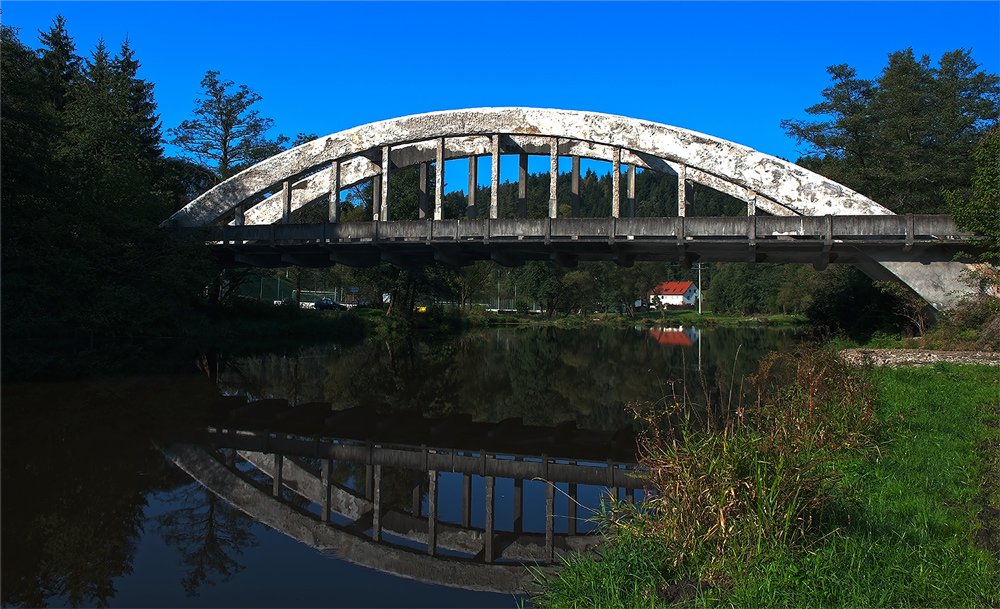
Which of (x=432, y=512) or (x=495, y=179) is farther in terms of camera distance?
(x=495, y=179)

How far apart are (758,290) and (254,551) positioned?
278 ft

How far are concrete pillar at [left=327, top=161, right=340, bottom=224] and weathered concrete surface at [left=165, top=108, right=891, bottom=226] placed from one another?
82cm

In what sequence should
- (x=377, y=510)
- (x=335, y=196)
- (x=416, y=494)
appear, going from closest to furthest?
(x=377, y=510) < (x=416, y=494) < (x=335, y=196)

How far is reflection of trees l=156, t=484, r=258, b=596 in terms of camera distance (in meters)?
5.50

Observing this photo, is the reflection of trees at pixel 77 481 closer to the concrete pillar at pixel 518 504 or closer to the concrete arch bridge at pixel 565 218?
the concrete pillar at pixel 518 504

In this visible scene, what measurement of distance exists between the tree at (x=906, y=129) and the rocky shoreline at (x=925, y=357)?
17.9m

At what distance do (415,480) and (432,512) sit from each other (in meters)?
1.35

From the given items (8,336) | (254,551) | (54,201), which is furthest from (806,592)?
(54,201)

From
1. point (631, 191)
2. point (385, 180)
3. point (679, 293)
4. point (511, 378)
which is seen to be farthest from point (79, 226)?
point (679, 293)

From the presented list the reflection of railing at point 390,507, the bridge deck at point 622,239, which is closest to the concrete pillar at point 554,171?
the bridge deck at point 622,239

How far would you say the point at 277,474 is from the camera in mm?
8391

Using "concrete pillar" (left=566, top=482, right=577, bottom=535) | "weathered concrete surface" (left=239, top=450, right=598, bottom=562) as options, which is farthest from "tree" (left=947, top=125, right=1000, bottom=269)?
"weathered concrete surface" (left=239, top=450, right=598, bottom=562)

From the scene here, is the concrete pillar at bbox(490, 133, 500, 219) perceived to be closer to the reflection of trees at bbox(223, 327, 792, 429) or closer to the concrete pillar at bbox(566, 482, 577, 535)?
the reflection of trees at bbox(223, 327, 792, 429)

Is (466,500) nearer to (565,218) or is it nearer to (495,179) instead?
(565,218)
